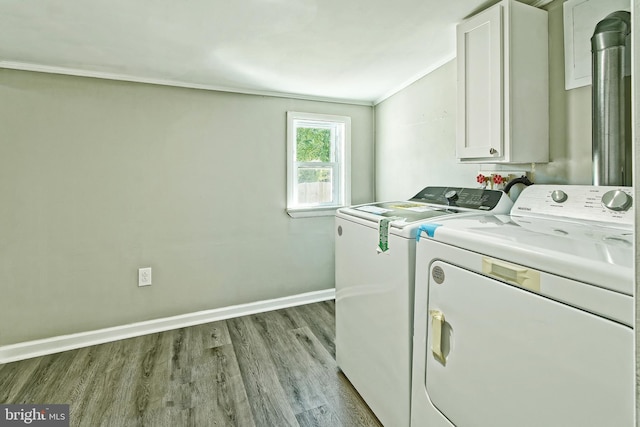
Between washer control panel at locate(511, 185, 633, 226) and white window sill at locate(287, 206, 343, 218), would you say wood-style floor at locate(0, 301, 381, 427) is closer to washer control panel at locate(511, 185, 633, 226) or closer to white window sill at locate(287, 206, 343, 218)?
white window sill at locate(287, 206, 343, 218)

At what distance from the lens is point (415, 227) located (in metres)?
1.22

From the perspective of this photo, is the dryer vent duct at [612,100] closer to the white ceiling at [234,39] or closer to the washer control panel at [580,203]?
the washer control panel at [580,203]

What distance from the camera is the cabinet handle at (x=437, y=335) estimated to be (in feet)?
3.42

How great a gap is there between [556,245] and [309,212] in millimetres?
2214

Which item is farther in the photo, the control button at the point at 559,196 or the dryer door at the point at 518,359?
the control button at the point at 559,196

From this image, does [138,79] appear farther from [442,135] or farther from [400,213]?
[442,135]

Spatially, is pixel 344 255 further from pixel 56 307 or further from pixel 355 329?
pixel 56 307

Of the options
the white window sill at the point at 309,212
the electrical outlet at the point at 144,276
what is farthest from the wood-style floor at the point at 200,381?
the white window sill at the point at 309,212

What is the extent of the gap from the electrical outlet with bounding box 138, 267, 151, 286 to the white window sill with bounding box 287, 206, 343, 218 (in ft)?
4.12

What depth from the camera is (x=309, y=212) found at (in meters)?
2.87

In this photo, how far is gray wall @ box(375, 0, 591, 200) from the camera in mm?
1372

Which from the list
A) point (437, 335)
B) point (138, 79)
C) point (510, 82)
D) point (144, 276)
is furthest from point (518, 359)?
point (138, 79)

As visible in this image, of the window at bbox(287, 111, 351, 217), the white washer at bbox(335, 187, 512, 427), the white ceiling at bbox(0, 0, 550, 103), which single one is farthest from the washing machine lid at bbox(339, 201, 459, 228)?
the window at bbox(287, 111, 351, 217)

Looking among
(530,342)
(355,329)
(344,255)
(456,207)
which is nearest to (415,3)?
(456,207)
